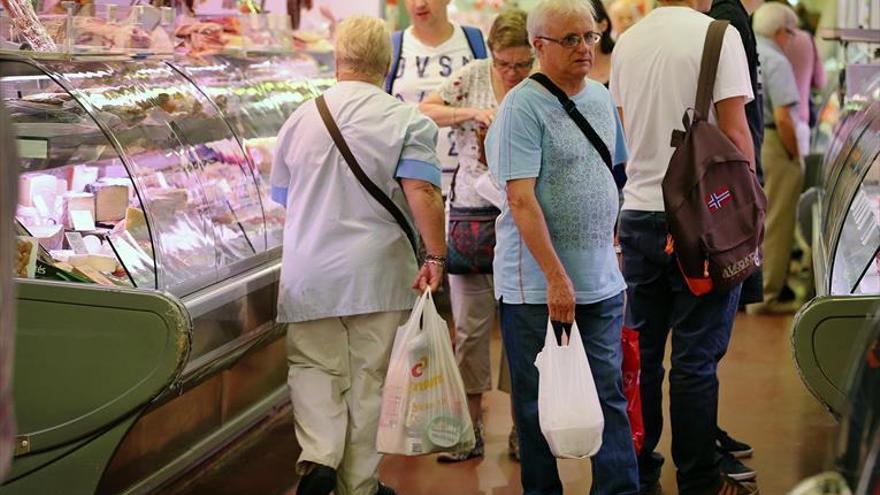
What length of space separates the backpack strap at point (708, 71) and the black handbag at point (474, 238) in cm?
108

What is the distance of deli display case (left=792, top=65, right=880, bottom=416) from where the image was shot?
3758 mm

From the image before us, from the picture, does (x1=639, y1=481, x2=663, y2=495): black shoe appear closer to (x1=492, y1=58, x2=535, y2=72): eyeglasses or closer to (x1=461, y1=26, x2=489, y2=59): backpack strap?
(x1=492, y1=58, x2=535, y2=72): eyeglasses

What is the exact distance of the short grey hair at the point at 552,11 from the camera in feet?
13.2

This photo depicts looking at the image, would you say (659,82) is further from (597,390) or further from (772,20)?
(772,20)

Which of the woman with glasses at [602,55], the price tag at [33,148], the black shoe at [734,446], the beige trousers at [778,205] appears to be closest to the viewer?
the price tag at [33,148]

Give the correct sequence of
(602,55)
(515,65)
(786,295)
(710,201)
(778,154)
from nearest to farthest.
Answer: (710,201), (515,65), (602,55), (778,154), (786,295)

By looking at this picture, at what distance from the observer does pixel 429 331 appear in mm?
4426

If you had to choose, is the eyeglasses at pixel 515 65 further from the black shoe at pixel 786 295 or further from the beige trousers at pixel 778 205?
the black shoe at pixel 786 295

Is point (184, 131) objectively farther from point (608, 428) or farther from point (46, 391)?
point (608, 428)

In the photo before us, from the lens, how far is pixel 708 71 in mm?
4398

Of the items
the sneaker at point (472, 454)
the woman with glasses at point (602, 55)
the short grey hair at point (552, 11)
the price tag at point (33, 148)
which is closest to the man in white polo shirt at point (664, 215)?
the short grey hair at point (552, 11)

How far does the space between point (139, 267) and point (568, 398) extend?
55.2 inches

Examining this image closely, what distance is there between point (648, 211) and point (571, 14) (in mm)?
828

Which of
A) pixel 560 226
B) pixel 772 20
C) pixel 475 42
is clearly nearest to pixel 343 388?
pixel 560 226
